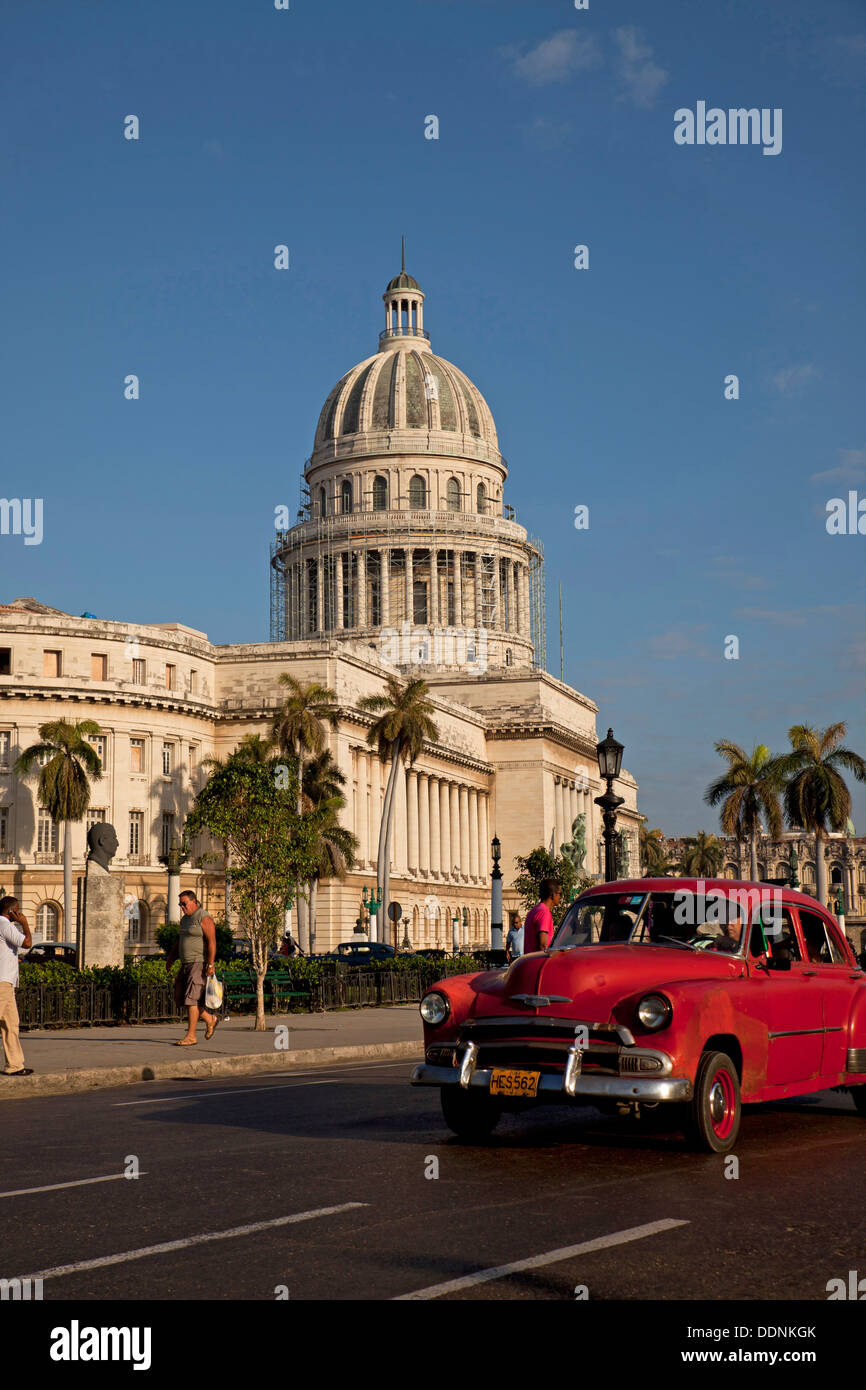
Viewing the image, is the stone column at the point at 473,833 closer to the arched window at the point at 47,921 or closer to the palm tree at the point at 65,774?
the arched window at the point at 47,921

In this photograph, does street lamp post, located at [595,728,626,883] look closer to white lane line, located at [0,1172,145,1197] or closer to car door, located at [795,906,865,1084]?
car door, located at [795,906,865,1084]

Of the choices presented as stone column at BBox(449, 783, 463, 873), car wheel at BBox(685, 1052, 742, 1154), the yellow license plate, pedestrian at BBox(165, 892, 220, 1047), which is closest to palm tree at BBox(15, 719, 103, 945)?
stone column at BBox(449, 783, 463, 873)

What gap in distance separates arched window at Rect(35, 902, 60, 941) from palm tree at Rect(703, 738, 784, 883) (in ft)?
105

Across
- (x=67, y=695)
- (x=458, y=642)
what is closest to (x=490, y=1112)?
(x=67, y=695)

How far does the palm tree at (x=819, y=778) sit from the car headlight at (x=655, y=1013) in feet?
203

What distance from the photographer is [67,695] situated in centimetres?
7075

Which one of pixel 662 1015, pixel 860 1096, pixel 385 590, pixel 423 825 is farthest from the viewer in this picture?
pixel 385 590

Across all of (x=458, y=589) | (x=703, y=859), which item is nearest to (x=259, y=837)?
(x=458, y=589)

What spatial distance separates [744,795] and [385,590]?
49.1 meters

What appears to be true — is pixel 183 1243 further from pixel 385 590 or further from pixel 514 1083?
pixel 385 590

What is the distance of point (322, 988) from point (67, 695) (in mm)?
40930

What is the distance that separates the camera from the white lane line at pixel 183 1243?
6.93m

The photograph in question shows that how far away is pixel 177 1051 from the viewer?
20.0m
